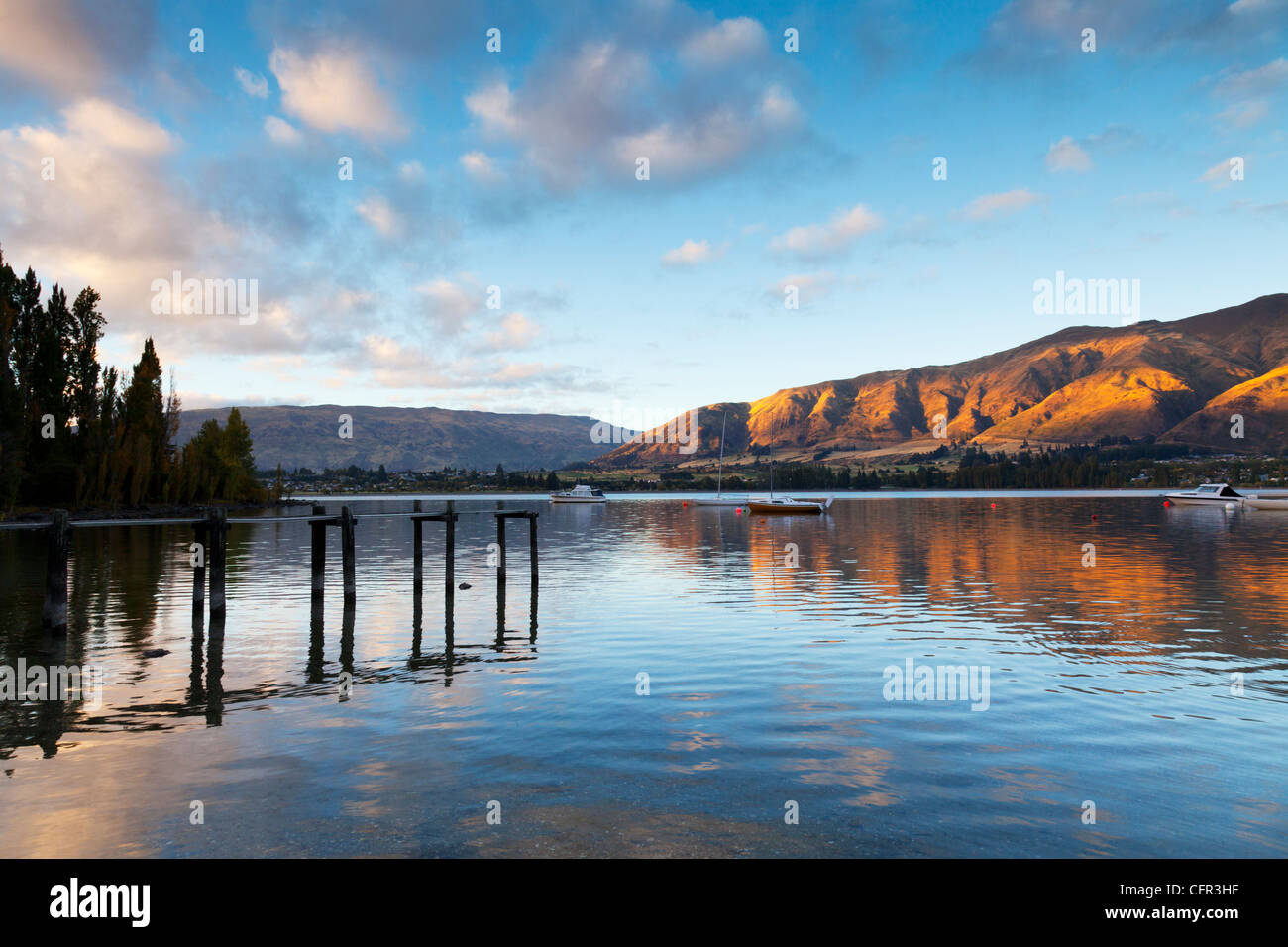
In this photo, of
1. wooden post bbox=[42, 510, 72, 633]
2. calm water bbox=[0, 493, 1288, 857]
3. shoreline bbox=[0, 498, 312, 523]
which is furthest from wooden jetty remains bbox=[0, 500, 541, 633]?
shoreline bbox=[0, 498, 312, 523]

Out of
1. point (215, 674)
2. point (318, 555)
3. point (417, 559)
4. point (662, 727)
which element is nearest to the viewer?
point (662, 727)

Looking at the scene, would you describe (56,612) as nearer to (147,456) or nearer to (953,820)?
(953,820)

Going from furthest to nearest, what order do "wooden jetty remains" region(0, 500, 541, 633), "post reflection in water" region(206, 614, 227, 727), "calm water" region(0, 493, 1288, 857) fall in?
"wooden jetty remains" region(0, 500, 541, 633) → "post reflection in water" region(206, 614, 227, 727) → "calm water" region(0, 493, 1288, 857)

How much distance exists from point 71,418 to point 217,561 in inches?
3712

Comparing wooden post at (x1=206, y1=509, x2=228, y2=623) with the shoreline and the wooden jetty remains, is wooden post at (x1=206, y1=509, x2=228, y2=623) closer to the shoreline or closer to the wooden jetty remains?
the wooden jetty remains

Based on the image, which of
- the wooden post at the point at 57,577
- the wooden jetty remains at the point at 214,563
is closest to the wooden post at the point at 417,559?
the wooden jetty remains at the point at 214,563

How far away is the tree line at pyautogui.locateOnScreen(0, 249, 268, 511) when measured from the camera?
89.8m

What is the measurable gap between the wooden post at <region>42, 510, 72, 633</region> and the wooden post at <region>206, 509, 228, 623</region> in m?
4.70

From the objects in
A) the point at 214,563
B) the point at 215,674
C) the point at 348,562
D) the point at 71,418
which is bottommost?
the point at 215,674

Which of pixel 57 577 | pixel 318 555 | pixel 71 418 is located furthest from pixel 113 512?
pixel 57 577

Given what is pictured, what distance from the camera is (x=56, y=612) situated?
29625 millimetres

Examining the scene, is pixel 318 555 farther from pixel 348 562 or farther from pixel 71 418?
pixel 71 418

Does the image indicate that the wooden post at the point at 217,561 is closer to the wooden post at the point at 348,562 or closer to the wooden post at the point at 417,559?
the wooden post at the point at 348,562

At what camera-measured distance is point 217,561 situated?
3303 centimetres
